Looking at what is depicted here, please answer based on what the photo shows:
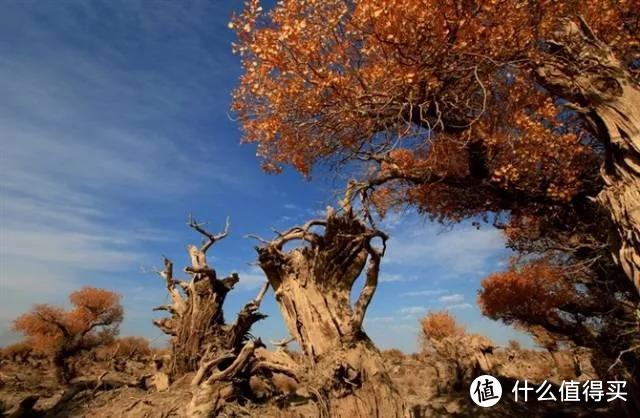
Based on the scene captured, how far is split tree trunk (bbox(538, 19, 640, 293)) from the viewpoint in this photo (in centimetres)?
799

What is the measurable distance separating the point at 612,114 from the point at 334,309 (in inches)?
306

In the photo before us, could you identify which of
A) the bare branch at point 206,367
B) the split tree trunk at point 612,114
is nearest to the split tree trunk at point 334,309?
the split tree trunk at point 612,114

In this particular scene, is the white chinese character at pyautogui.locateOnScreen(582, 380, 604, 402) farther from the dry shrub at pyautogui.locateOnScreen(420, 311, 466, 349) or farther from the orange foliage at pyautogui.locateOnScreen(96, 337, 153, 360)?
the orange foliage at pyautogui.locateOnScreen(96, 337, 153, 360)

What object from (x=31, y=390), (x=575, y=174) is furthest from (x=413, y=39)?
(x=31, y=390)

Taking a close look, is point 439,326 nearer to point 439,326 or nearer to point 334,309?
point 439,326

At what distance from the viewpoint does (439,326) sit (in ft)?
143

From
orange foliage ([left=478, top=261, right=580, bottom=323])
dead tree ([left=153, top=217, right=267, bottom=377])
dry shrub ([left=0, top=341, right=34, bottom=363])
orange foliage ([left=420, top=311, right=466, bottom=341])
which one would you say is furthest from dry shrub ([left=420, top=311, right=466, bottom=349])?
dry shrub ([left=0, top=341, right=34, bottom=363])

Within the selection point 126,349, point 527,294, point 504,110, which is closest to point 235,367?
point 504,110

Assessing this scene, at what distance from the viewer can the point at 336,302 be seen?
969 cm

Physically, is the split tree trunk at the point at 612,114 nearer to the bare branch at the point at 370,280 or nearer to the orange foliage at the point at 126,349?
the bare branch at the point at 370,280

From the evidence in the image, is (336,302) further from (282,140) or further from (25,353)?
(25,353)

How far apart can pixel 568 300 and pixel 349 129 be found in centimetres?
1394

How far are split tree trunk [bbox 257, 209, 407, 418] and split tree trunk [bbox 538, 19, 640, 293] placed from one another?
5.22 metres

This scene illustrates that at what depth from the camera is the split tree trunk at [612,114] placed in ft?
26.2
